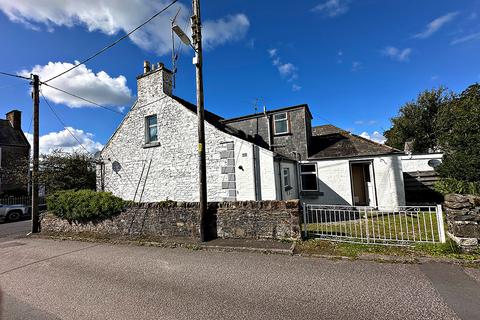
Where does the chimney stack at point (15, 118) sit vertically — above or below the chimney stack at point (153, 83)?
above

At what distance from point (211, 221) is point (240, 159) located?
385 centimetres

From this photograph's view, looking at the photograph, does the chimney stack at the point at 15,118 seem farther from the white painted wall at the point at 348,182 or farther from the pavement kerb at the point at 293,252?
the white painted wall at the point at 348,182

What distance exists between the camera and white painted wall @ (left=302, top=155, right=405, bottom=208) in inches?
465

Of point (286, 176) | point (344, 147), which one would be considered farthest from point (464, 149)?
point (286, 176)

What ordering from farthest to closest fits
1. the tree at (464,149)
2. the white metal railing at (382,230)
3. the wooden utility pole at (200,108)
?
the tree at (464,149) → the wooden utility pole at (200,108) → the white metal railing at (382,230)

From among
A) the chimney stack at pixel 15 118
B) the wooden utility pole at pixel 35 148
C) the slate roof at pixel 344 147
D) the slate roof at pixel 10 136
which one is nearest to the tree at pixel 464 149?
the slate roof at pixel 344 147

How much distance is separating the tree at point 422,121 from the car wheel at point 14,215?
40.9 metres

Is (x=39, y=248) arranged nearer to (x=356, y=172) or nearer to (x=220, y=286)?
(x=220, y=286)

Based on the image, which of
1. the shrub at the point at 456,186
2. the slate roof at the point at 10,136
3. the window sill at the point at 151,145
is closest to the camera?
the shrub at the point at 456,186

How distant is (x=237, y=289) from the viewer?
4340mm

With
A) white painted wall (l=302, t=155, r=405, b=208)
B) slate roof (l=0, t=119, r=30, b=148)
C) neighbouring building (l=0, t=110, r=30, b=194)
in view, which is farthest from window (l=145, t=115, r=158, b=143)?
slate roof (l=0, t=119, r=30, b=148)

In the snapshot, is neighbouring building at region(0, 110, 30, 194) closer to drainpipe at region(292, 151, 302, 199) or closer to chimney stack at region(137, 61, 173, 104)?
chimney stack at region(137, 61, 173, 104)

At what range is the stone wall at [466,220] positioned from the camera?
5.32m

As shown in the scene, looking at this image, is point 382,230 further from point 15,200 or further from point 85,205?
point 15,200
